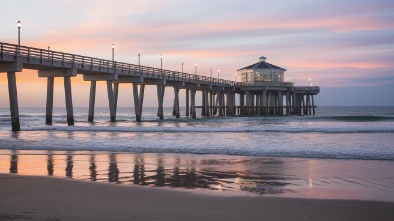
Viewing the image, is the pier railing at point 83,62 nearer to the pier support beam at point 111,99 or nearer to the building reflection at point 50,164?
the pier support beam at point 111,99

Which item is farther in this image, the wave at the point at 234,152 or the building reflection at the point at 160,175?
the wave at the point at 234,152

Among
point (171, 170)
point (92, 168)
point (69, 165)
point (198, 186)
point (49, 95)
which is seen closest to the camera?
point (198, 186)

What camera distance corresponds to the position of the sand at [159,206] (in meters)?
6.18

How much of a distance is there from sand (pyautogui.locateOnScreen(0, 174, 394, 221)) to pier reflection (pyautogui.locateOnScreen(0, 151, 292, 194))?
945mm

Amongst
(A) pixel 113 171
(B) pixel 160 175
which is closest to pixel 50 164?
(A) pixel 113 171

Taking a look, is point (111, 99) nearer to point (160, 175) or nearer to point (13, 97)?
point (13, 97)

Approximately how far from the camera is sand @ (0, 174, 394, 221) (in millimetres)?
6184

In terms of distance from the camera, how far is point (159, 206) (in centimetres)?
682

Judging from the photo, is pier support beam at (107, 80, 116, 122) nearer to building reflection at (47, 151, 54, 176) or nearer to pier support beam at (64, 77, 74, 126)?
pier support beam at (64, 77, 74, 126)

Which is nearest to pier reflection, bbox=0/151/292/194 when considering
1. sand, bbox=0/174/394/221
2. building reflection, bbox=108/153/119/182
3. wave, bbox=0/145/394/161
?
building reflection, bbox=108/153/119/182

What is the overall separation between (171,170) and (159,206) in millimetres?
4219

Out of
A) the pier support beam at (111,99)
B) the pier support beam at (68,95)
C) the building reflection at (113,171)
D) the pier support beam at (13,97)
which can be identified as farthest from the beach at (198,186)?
the pier support beam at (111,99)

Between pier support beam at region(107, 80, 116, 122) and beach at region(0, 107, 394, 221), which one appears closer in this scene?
beach at region(0, 107, 394, 221)

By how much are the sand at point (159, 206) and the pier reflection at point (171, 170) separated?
0.95m
